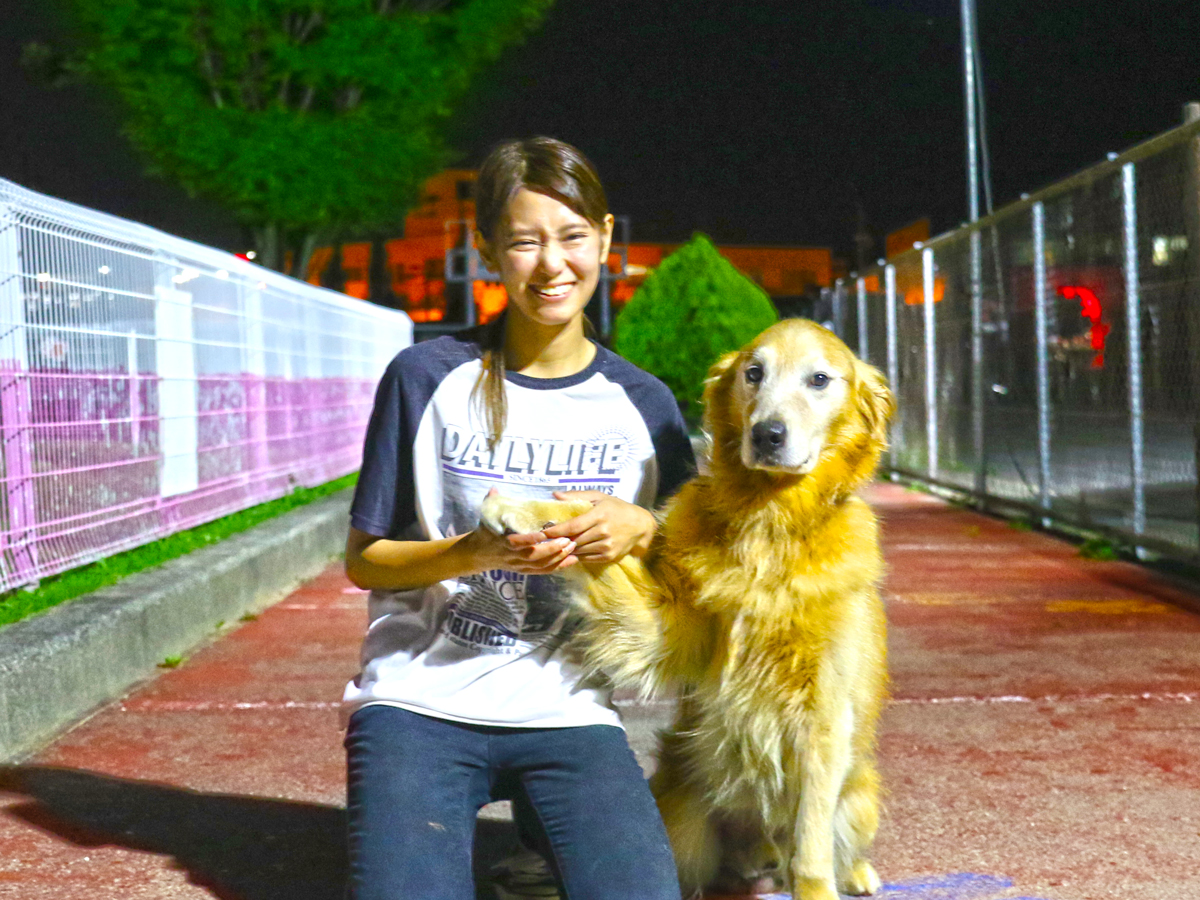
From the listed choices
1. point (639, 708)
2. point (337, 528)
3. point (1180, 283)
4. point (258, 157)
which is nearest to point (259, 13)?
point (258, 157)

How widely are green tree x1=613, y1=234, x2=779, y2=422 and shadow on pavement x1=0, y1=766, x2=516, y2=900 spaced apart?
17.2 meters

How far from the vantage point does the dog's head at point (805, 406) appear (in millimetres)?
2820

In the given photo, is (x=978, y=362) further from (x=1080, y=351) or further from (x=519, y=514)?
(x=519, y=514)

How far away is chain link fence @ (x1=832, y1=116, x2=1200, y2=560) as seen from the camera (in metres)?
7.32

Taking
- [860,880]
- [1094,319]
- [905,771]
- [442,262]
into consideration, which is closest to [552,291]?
[860,880]

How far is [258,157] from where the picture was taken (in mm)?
23344

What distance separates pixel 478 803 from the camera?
8.90 ft

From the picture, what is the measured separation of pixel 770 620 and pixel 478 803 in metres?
0.76

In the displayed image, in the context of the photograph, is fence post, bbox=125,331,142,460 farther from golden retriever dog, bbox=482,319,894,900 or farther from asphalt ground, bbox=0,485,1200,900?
golden retriever dog, bbox=482,319,894,900

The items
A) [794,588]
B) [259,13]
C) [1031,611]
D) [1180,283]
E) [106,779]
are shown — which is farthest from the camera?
[259,13]

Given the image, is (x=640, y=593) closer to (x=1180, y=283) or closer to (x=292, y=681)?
(x=292, y=681)

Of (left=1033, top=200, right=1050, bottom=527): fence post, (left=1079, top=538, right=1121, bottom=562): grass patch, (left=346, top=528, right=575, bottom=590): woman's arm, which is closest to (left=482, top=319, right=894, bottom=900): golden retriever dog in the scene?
(left=346, top=528, right=575, bottom=590): woman's arm

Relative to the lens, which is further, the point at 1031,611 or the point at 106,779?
the point at 1031,611

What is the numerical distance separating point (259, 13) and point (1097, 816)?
22.6 metres
